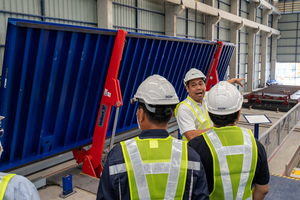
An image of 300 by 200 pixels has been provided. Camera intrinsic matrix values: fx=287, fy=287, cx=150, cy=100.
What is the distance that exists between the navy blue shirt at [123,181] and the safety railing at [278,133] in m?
4.04

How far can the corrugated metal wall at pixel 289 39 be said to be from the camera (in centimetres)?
2917

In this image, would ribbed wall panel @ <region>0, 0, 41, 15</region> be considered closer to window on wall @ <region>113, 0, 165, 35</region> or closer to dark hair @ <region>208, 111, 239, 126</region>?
window on wall @ <region>113, 0, 165, 35</region>

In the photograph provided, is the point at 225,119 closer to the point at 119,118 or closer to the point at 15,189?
the point at 15,189

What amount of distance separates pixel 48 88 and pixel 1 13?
4.49m

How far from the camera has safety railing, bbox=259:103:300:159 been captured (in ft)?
20.4

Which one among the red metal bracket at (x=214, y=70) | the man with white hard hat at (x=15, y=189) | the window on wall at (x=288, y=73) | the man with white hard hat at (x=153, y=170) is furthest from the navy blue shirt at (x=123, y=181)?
the window on wall at (x=288, y=73)

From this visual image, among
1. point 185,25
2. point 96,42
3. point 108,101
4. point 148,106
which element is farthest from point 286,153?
point 185,25

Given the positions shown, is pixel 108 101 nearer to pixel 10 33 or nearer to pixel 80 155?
pixel 80 155

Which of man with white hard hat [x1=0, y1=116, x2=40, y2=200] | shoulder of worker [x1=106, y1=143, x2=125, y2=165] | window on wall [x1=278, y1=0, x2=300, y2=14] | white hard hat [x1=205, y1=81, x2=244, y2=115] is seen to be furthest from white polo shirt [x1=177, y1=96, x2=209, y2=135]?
window on wall [x1=278, y1=0, x2=300, y2=14]

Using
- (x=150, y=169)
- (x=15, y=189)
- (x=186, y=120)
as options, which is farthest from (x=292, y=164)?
(x=15, y=189)

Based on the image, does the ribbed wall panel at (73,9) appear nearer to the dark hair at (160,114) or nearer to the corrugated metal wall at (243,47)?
the dark hair at (160,114)

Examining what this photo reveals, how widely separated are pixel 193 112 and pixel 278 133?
465cm

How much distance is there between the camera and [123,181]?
5.93 feet

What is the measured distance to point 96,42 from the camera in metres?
4.91
